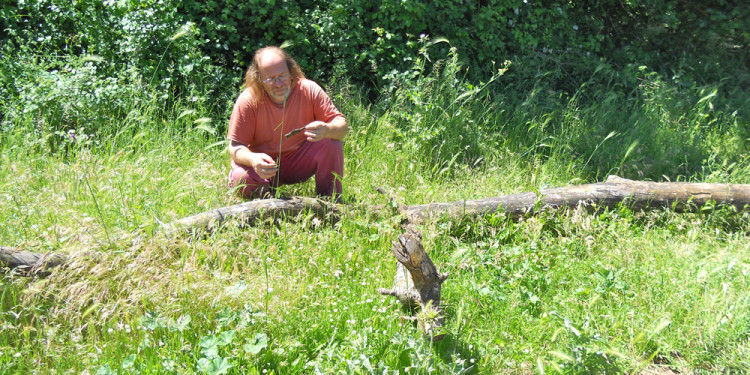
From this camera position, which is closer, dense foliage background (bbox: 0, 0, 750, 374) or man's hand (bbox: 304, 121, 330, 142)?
dense foliage background (bbox: 0, 0, 750, 374)

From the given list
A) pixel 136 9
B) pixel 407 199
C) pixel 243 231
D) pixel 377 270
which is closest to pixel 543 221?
pixel 407 199

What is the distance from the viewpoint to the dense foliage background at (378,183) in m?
2.85

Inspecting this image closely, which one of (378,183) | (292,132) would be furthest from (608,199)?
(292,132)

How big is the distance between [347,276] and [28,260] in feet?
5.45

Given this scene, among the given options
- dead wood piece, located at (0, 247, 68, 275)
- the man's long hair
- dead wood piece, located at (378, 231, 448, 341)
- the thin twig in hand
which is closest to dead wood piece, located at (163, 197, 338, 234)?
the thin twig in hand

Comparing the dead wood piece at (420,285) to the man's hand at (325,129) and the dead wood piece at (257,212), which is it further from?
the man's hand at (325,129)

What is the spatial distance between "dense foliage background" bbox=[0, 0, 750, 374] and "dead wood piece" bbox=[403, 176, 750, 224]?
11 centimetres

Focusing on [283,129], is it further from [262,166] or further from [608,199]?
[608,199]

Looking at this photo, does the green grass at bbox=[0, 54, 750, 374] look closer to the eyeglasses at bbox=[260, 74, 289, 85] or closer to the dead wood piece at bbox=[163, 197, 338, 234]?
the dead wood piece at bbox=[163, 197, 338, 234]

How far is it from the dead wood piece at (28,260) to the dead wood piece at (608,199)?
2145 mm

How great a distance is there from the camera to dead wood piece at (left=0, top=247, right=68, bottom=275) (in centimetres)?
294

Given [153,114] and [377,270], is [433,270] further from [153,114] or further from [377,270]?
[153,114]

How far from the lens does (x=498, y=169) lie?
523 centimetres

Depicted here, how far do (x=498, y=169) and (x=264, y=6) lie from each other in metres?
2.78
